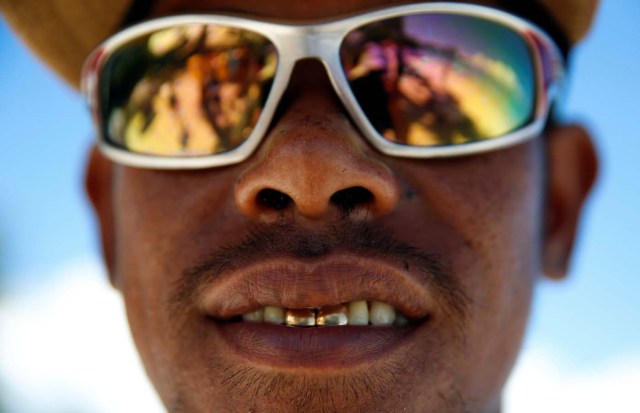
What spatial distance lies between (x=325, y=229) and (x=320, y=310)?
188 millimetres

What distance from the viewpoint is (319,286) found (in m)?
1.39

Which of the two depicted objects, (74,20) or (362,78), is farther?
(74,20)

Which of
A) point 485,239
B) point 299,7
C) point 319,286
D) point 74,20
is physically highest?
point 299,7

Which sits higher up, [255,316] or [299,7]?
[299,7]

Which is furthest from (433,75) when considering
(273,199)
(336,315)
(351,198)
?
(336,315)

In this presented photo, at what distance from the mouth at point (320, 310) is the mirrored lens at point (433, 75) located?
31 centimetres

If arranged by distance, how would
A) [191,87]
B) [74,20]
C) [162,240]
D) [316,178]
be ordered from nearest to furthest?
[316,178] < [191,87] < [162,240] < [74,20]

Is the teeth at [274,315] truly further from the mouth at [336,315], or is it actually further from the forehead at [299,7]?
the forehead at [299,7]

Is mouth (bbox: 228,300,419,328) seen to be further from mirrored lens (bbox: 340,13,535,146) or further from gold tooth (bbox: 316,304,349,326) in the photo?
mirrored lens (bbox: 340,13,535,146)

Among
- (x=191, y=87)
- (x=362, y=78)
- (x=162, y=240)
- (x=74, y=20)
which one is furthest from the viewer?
(x=74, y=20)

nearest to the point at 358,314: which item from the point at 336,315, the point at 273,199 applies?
the point at 336,315

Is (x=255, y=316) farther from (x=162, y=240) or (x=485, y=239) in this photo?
(x=485, y=239)

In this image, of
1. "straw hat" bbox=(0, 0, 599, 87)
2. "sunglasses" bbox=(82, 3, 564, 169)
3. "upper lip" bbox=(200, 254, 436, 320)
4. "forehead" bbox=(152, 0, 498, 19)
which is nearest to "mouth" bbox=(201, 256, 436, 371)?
"upper lip" bbox=(200, 254, 436, 320)

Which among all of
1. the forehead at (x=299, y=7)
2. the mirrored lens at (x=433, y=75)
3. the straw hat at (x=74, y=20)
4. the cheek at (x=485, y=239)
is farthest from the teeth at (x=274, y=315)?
the straw hat at (x=74, y=20)
